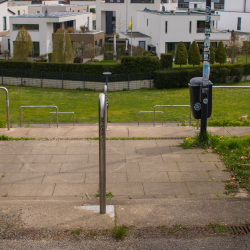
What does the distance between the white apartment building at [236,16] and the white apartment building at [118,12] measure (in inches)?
515

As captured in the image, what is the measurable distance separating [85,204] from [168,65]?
31.6 m

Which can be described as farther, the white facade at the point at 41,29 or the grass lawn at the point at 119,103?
the white facade at the point at 41,29

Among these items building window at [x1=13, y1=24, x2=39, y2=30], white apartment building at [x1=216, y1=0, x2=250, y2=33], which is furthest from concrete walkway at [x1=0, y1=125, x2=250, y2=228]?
white apartment building at [x1=216, y1=0, x2=250, y2=33]

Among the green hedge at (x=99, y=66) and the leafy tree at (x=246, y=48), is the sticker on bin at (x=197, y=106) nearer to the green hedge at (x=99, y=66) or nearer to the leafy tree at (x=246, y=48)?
the green hedge at (x=99, y=66)

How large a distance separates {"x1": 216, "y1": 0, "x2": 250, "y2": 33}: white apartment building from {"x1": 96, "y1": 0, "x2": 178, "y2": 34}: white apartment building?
13072 millimetres

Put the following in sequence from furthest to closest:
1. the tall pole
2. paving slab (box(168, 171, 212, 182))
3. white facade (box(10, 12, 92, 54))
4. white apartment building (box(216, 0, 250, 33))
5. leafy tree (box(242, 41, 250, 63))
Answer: white apartment building (box(216, 0, 250, 33)), white facade (box(10, 12, 92, 54)), leafy tree (box(242, 41, 250, 63)), the tall pole, paving slab (box(168, 171, 212, 182))

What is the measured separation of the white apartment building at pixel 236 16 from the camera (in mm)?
63969

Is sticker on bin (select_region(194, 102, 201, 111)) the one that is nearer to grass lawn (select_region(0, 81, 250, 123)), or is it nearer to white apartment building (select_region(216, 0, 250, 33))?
grass lawn (select_region(0, 81, 250, 123))

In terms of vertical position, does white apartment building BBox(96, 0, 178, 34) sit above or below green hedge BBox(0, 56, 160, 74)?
above

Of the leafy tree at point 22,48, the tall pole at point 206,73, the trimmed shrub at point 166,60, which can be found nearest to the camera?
the tall pole at point 206,73

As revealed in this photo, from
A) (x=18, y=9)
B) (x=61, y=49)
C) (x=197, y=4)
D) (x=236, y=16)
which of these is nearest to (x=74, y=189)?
(x=61, y=49)

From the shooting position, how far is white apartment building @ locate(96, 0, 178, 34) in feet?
225

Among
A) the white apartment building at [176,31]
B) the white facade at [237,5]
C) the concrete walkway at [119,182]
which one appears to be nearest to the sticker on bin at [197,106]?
the concrete walkway at [119,182]

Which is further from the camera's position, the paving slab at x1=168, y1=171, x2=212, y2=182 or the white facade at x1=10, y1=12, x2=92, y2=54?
the white facade at x1=10, y1=12, x2=92, y2=54
